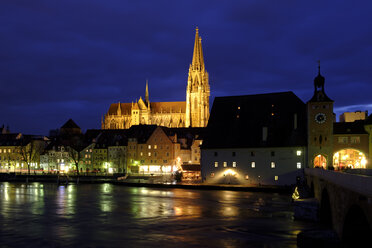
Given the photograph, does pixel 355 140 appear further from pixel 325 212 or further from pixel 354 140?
pixel 325 212

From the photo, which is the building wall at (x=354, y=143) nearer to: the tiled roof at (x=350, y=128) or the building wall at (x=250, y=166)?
the tiled roof at (x=350, y=128)

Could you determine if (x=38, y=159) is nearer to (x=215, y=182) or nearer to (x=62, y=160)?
(x=62, y=160)

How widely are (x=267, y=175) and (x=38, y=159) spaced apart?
97.7 metres

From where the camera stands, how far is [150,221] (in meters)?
40.4

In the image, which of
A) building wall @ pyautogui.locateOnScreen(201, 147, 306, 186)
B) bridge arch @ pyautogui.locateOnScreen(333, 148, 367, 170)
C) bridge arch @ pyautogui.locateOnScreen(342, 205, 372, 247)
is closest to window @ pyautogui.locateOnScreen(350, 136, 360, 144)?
bridge arch @ pyautogui.locateOnScreen(333, 148, 367, 170)

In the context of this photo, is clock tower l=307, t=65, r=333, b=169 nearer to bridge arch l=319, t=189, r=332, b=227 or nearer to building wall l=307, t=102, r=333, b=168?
building wall l=307, t=102, r=333, b=168

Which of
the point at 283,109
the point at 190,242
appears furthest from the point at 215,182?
the point at 190,242

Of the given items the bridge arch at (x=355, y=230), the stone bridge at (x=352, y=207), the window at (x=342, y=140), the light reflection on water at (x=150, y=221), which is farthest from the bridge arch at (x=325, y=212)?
the window at (x=342, y=140)

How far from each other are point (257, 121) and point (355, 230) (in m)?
54.5

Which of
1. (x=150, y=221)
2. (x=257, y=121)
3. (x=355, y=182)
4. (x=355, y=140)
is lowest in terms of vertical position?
(x=150, y=221)

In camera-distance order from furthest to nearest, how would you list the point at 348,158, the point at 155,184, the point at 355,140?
1. the point at 155,184
2. the point at 348,158
3. the point at 355,140

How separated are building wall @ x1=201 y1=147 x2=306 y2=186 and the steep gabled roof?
1.04 metres

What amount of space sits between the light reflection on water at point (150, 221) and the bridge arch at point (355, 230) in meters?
7.59

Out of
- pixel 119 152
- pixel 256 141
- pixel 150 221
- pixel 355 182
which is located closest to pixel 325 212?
→ pixel 150 221
